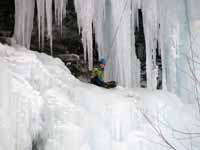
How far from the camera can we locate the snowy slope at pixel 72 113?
4172 millimetres

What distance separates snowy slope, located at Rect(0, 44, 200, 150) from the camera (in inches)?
164

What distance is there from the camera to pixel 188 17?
7363mm

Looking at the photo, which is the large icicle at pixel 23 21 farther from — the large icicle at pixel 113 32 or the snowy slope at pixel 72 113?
the snowy slope at pixel 72 113

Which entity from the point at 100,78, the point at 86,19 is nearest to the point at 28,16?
the point at 86,19

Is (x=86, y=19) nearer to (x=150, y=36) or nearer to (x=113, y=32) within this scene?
(x=113, y=32)

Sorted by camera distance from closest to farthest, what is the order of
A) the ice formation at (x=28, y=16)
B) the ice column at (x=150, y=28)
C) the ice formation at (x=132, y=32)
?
the ice formation at (x=28, y=16) → the ice formation at (x=132, y=32) → the ice column at (x=150, y=28)

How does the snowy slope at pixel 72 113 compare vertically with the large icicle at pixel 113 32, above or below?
below

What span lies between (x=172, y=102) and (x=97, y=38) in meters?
1.46

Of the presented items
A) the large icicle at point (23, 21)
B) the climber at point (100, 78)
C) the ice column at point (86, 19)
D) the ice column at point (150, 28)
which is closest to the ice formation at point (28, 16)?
the large icicle at point (23, 21)

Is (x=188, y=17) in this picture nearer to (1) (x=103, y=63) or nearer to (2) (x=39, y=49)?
(1) (x=103, y=63)

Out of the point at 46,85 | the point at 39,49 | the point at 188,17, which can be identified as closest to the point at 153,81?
the point at 188,17

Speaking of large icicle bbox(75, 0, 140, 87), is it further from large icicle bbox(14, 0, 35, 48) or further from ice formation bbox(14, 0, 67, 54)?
large icicle bbox(14, 0, 35, 48)

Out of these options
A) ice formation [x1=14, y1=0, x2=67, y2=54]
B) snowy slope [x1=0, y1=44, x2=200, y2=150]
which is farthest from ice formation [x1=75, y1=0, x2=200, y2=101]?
snowy slope [x1=0, y1=44, x2=200, y2=150]

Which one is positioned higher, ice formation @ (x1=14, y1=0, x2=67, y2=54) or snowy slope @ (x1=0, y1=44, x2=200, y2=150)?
ice formation @ (x1=14, y1=0, x2=67, y2=54)
